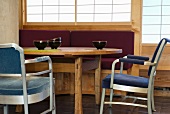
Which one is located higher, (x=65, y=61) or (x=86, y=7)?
(x=86, y=7)

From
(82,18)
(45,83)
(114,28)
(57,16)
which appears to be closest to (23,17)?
(57,16)

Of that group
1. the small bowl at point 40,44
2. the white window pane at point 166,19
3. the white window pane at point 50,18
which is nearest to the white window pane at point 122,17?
the white window pane at point 166,19

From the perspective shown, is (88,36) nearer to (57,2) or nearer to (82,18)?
(82,18)

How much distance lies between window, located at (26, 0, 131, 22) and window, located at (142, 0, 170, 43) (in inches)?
11.9

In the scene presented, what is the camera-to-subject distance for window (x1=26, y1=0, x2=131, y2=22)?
14.8 feet

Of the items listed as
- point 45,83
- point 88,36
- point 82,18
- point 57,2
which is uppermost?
point 57,2

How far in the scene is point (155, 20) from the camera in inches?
176

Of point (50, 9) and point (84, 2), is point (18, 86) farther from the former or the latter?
point (50, 9)

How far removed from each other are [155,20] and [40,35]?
6.30 feet

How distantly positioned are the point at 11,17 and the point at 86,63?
919 mm

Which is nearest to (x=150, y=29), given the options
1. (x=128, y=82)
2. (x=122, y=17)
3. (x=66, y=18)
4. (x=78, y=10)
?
(x=122, y=17)

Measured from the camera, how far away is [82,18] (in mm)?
4648

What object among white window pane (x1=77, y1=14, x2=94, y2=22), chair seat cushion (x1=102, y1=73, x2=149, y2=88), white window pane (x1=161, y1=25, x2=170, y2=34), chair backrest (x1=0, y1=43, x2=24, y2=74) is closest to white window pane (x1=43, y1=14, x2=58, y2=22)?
white window pane (x1=77, y1=14, x2=94, y2=22)

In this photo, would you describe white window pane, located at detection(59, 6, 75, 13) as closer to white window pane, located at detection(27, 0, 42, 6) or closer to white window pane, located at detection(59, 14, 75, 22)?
white window pane, located at detection(59, 14, 75, 22)
